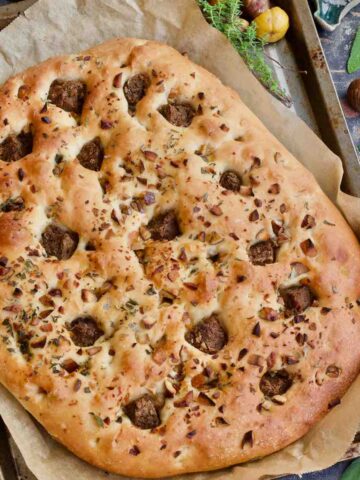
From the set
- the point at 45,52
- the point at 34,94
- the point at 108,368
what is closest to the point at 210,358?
the point at 108,368

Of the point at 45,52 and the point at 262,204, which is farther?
the point at 45,52

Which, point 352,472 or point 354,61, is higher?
point 354,61

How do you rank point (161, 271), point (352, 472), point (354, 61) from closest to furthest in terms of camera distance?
point (161, 271), point (352, 472), point (354, 61)

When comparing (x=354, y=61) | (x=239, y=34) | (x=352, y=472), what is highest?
(x=239, y=34)

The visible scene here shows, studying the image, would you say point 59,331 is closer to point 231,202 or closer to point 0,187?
point 0,187

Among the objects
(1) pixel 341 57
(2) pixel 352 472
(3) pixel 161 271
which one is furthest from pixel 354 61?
(2) pixel 352 472

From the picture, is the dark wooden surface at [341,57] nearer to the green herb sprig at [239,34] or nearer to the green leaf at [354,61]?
the green leaf at [354,61]

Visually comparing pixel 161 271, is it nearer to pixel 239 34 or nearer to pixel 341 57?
pixel 239 34
